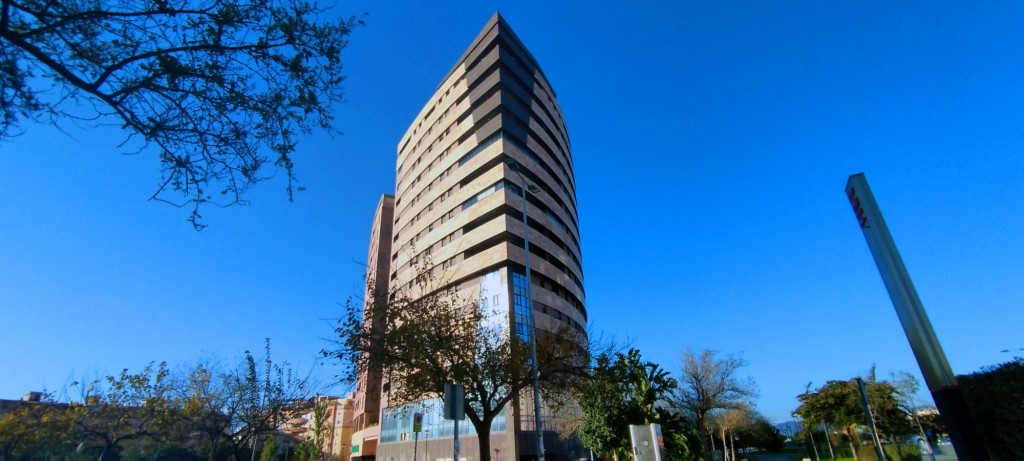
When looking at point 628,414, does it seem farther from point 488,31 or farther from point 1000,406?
point 488,31

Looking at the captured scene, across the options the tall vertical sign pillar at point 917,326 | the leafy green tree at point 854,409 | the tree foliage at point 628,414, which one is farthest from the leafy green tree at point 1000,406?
the leafy green tree at point 854,409

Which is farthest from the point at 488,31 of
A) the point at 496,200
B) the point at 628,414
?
the point at 628,414

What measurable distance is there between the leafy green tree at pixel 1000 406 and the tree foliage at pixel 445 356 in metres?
10.4

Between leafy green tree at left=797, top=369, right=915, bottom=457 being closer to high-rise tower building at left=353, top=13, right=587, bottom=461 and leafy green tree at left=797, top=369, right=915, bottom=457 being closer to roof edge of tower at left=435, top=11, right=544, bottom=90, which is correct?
high-rise tower building at left=353, top=13, right=587, bottom=461

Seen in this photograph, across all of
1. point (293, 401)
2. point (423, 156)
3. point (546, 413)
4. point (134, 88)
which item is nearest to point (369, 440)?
point (546, 413)

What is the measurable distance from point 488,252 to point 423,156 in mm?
22949

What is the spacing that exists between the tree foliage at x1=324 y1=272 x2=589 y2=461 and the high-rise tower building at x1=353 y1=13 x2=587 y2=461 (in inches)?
927

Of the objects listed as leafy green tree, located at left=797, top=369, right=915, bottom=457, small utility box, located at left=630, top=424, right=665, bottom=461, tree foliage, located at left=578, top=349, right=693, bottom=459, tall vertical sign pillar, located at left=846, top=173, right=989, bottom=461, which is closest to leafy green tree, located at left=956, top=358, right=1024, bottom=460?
tall vertical sign pillar, located at left=846, top=173, right=989, bottom=461

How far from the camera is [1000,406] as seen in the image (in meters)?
7.41

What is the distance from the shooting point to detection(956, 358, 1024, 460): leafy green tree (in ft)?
23.4

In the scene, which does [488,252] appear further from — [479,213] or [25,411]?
[25,411]

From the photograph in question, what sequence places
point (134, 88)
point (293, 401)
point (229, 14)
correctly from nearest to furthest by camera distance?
point (134, 88), point (229, 14), point (293, 401)

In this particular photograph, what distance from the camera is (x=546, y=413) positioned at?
1625 inches

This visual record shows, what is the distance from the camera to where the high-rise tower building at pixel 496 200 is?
4550 cm
